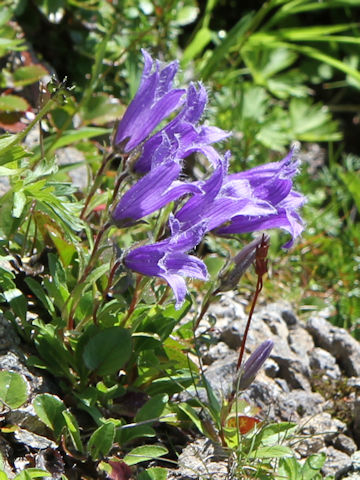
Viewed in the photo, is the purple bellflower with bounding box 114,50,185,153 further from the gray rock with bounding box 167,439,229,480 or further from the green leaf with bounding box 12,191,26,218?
the gray rock with bounding box 167,439,229,480

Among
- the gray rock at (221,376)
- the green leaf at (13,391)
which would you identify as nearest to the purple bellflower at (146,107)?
the green leaf at (13,391)

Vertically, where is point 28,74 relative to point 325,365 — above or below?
above

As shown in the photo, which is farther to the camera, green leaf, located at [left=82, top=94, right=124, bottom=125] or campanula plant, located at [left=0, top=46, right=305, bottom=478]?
green leaf, located at [left=82, top=94, right=124, bottom=125]

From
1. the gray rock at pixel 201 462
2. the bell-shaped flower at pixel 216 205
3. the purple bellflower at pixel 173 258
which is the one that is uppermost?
the bell-shaped flower at pixel 216 205

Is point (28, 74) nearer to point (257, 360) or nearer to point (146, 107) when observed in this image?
point (146, 107)

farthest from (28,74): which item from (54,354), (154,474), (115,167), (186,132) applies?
(154,474)

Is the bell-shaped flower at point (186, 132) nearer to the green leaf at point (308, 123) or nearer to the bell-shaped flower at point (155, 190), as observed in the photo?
the bell-shaped flower at point (155, 190)

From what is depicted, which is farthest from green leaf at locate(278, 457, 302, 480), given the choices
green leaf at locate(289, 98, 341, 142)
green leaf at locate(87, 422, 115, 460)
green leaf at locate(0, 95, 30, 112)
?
green leaf at locate(289, 98, 341, 142)
